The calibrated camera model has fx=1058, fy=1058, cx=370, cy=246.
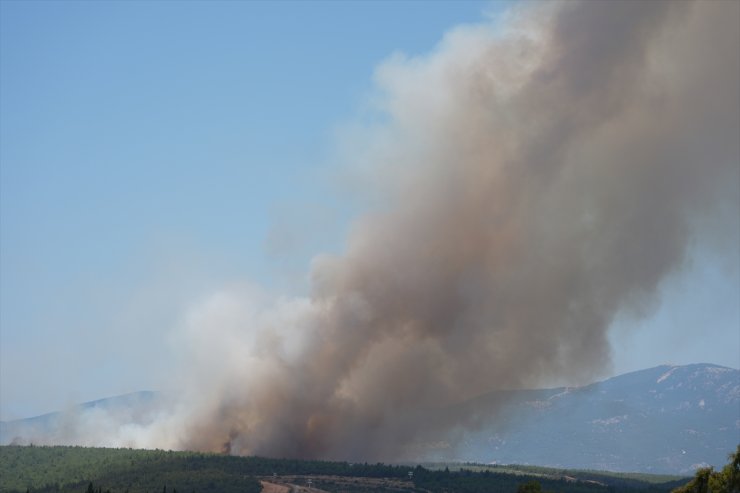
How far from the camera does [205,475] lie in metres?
148

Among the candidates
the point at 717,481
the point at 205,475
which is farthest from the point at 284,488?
the point at 717,481

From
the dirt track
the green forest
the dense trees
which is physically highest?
the green forest

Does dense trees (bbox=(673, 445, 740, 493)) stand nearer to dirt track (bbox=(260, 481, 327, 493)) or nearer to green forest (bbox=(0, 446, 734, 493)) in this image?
green forest (bbox=(0, 446, 734, 493))

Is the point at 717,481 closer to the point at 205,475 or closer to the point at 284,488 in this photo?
the point at 284,488

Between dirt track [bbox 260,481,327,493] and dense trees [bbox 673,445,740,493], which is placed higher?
dirt track [bbox 260,481,327,493]

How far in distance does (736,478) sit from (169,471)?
115498 millimetres

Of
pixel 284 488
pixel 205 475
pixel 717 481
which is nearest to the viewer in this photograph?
pixel 717 481

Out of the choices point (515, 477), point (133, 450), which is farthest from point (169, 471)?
point (515, 477)

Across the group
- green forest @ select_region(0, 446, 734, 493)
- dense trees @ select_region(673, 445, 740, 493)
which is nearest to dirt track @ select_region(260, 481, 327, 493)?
green forest @ select_region(0, 446, 734, 493)

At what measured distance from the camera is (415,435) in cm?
19350

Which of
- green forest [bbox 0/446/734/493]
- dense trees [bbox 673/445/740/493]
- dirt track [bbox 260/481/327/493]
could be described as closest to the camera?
dense trees [bbox 673/445/740/493]

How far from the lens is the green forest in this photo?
481ft

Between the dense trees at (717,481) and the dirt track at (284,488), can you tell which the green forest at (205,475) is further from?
the dense trees at (717,481)

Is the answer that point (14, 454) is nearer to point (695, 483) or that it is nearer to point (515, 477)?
point (515, 477)
